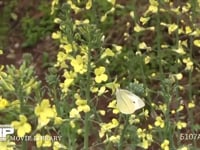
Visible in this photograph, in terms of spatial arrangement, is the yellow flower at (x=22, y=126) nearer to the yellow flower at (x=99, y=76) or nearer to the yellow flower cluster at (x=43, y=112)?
the yellow flower cluster at (x=43, y=112)

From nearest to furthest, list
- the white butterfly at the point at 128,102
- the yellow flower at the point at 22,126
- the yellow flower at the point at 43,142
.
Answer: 1. the yellow flower at the point at 22,126
2. the white butterfly at the point at 128,102
3. the yellow flower at the point at 43,142

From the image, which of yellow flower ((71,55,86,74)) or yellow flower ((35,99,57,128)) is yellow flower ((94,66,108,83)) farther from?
yellow flower ((35,99,57,128))

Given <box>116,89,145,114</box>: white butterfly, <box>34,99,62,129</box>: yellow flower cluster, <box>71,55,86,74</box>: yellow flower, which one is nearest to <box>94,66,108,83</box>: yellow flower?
<box>71,55,86,74</box>: yellow flower

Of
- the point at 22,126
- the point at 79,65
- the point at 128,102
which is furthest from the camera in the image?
the point at 79,65

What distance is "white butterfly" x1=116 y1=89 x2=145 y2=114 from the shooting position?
2734 mm

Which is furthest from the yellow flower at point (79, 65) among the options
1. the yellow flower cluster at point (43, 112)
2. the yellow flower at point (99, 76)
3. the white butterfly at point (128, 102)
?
the yellow flower cluster at point (43, 112)

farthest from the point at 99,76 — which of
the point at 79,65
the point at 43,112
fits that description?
the point at 43,112

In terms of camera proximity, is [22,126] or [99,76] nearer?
[22,126]

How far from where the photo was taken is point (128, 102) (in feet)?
9.03

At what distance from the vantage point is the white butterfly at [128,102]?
108 inches

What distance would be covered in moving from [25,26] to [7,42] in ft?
0.85

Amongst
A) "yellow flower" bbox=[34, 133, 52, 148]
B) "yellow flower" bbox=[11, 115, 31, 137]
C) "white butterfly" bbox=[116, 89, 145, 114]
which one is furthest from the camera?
"yellow flower" bbox=[34, 133, 52, 148]

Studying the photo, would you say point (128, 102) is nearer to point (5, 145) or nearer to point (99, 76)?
point (99, 76)

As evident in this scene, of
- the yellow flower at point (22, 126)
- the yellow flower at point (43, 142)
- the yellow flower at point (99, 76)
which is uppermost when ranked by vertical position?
the yellow flower at point (99, 76)
